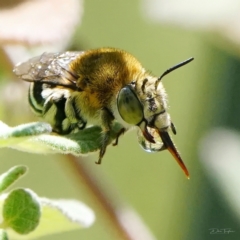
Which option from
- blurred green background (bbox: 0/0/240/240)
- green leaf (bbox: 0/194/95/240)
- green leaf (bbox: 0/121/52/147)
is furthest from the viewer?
blurred green background (bbox: 0/0/240/240)

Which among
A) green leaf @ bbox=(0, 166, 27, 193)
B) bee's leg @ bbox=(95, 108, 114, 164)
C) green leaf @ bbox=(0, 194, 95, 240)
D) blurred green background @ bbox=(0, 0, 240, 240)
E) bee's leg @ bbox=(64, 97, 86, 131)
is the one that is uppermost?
green leaf @ bbox=(0, 166, 27, 193)

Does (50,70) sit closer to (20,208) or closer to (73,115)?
(73,115)

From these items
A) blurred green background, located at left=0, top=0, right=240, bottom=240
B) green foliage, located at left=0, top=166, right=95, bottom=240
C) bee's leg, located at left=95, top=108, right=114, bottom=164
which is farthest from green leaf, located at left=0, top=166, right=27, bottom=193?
blurred green background, located at left=0, top=0, right=240, bottom=240

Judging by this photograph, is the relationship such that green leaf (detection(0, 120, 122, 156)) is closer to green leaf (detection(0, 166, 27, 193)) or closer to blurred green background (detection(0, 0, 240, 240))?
green leaf (detection(0, 166, 27, 193))

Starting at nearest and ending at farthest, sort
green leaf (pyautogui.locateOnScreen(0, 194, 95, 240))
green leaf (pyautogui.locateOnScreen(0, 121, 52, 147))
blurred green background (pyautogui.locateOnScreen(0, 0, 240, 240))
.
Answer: green leaf (pyautogui.locateOnScreen(0, 121, 52, 147))
green leaf (pyautogui.locateOnScreen(0, 194, 95, 240))
blurred green background (pyautogui.locateOnScreen(0, 0, 240, 240))

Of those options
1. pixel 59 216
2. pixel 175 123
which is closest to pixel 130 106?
pixel 59 216

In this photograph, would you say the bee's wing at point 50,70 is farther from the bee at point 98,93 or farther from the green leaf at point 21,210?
the green leaf at point 21,210

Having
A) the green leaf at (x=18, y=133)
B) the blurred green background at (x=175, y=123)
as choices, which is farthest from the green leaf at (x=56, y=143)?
the blurred green background at (x=175, y=123)

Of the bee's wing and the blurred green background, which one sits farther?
the blurred green background
